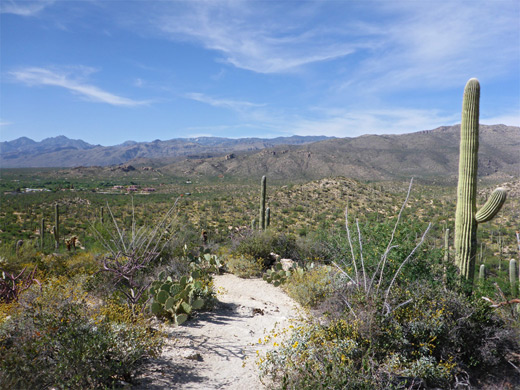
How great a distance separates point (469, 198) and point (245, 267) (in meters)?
6.42

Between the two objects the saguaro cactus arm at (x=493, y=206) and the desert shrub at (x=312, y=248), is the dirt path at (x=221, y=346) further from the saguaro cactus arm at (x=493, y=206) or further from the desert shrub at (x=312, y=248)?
the saguaro cactus arm at (x=493, y=206)

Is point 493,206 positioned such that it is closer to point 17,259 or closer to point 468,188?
point 468,188

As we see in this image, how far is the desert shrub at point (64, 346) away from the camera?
153 inches

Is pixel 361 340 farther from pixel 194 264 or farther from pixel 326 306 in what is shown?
pixel 194 264

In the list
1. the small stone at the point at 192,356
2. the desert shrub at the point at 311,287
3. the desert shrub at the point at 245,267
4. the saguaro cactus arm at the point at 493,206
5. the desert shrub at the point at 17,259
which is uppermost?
the saguaro cactus arm at the point at 493,206

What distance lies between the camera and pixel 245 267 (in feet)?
36.3

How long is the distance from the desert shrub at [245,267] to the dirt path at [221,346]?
1.79m

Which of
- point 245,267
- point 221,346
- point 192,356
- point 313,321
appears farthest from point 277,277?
point 192,356

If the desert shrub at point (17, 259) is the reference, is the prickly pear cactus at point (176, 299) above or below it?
below

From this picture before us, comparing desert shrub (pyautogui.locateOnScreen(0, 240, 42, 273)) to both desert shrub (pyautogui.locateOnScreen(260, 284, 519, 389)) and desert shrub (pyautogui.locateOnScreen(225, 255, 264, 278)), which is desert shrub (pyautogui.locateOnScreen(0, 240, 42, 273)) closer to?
desert shrub (pyautogui.locateOnScreen(225, 255, 264, 278))

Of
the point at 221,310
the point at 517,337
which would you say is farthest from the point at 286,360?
the point at 517,337

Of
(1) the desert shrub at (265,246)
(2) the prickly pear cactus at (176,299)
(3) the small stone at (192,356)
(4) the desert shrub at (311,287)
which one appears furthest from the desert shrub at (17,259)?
(4) the desert shrub at (311,287)

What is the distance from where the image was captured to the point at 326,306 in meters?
6.29

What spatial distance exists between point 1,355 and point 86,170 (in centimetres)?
12215
